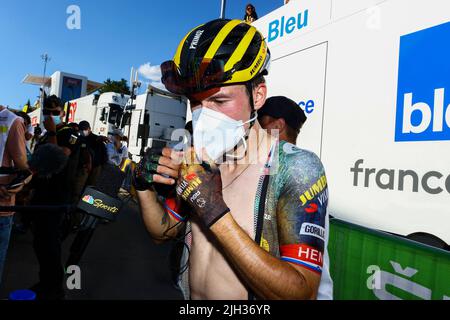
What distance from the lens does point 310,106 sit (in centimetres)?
384

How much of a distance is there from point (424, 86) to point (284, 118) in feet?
5.14

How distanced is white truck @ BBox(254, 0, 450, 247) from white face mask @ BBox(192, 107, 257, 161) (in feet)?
5.90

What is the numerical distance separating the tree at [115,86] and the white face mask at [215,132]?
60872mm

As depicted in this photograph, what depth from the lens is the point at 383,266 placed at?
2.62 metres

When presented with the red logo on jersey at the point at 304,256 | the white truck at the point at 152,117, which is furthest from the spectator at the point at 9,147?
the white truck at the point at 152,117

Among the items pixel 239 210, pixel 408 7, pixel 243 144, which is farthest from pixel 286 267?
pixel 408 7

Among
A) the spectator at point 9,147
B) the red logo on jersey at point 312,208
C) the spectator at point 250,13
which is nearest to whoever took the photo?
the red logo on jersey at point 312,208

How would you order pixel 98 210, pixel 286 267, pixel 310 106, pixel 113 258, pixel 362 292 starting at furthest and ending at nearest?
pixel 113 258
pixel 310 106
pixel 362 292
pixel 98 210
pixel 286 267

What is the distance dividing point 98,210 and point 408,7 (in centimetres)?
313

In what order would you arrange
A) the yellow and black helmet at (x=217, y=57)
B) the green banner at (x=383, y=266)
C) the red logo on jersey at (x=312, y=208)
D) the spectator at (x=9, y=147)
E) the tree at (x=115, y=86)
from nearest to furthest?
the red logo on jersey at (x=312, y=208), the yellow and black helmet at (x=217, y=57), the green banner at (x=383, y=266), the spectator at (x=9, y=147), the tree at (x=115, y=86)

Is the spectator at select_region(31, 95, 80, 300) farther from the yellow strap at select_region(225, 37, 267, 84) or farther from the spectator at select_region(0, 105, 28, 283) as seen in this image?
the yellow strap at select_region(225, 37, 267, 84)

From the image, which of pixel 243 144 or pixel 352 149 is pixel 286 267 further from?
pixel 352 149

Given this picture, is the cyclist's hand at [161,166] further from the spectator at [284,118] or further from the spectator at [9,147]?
the spectator at [284,118]

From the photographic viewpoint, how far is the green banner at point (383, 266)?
2.21 m
